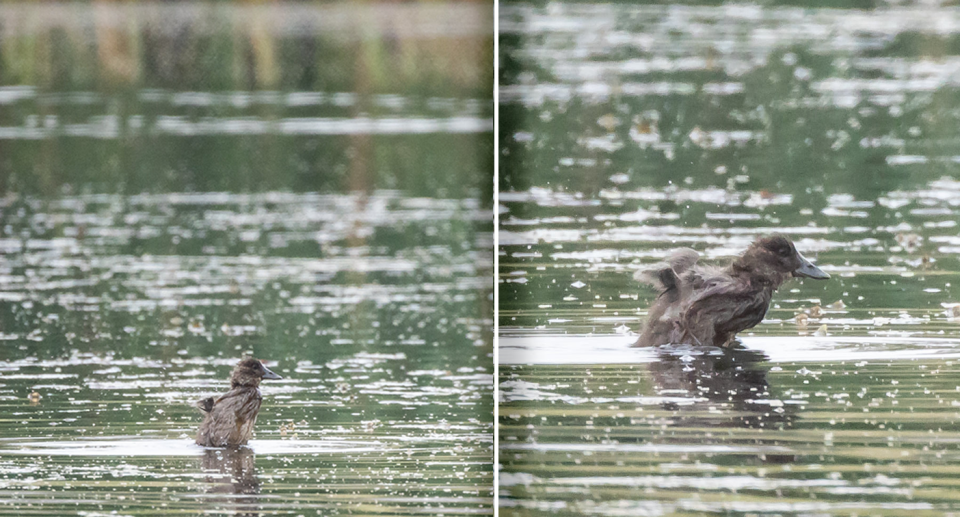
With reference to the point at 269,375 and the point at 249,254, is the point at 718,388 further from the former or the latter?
the point at 249,254

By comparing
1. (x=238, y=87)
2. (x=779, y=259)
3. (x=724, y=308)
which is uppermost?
(x=238, y=87)

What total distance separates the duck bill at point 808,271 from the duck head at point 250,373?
3.83ft

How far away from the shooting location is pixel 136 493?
2.03 meters

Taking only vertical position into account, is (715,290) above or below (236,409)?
above

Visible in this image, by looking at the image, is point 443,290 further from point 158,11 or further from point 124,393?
point 158,11

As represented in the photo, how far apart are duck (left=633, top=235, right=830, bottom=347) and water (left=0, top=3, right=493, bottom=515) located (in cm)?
39

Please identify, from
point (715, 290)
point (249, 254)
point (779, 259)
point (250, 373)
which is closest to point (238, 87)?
point (249, 254)

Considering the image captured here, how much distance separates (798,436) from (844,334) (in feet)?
0.80

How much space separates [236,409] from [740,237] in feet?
3.85

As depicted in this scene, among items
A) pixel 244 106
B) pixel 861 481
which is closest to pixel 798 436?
pixel 861 481

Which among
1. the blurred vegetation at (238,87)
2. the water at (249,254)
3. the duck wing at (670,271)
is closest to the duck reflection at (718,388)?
the duck wing at (670,271)

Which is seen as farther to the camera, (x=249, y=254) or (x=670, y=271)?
(x=249, y=254)

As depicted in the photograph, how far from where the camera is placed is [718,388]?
6.55ft

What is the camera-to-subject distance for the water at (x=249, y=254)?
6.71 ft
